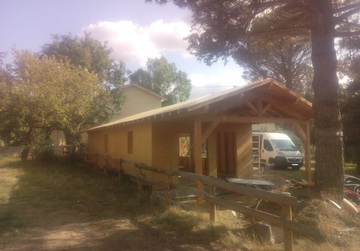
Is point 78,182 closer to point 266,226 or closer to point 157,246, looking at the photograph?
point 157,246

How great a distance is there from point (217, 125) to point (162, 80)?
49423 millimetres

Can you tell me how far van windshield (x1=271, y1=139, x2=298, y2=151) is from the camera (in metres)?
22.1

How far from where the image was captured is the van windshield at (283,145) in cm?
2209

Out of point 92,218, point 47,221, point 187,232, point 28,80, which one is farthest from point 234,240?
point 28,80

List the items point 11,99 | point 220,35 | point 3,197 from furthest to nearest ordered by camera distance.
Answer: point 11,99, point 3,197, point 220,35

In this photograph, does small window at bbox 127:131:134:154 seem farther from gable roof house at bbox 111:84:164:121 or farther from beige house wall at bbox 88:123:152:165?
gable roof house at bbox 111:84:164:121

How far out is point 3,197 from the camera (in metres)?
11.2

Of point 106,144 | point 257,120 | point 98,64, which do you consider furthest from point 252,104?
point 98,64

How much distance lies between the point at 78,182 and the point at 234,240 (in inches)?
403

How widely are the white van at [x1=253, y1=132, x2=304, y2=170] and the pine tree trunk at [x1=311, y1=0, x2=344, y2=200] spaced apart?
470 inches

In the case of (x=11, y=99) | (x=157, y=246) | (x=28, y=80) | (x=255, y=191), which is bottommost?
(x=157, y=246)

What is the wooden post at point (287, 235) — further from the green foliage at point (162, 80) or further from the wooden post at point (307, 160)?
the green foliage at point (162, 80)

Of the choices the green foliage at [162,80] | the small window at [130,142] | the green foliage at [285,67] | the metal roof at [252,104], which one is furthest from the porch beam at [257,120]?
the green foliage at [162,80]

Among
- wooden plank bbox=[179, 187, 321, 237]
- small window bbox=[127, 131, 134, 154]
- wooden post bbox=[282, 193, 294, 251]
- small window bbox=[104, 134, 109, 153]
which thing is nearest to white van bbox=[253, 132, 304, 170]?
small window bbox=[127, 131, 134, 154]
